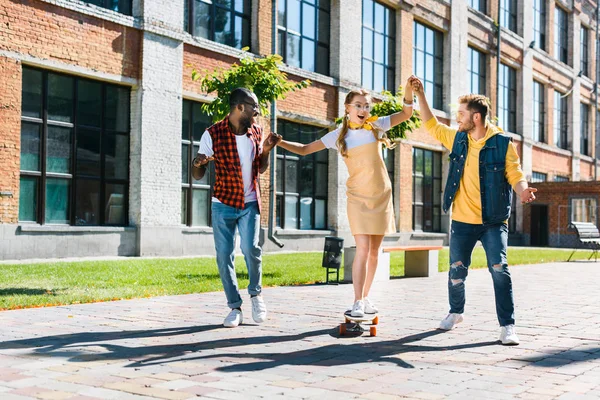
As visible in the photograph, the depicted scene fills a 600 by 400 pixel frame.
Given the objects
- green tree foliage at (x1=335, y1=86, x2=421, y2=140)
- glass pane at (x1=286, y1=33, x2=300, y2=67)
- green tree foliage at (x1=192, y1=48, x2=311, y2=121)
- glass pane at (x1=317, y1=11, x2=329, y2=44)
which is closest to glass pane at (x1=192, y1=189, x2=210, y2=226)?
green tree foliage at (x1=335, y1=86, x2=421, y2=140)

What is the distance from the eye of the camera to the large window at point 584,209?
35.4 metres

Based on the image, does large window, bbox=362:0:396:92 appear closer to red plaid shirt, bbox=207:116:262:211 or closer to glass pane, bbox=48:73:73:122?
glass pane, bbox=48:73:73:122

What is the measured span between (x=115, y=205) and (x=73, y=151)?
1.70 m

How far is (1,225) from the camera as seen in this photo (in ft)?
47.8

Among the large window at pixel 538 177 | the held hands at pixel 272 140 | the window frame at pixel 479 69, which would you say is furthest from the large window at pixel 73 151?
the large window at pixel 538 177

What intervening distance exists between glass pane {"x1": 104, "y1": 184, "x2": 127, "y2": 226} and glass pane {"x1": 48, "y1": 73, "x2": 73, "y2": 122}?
1.88 m

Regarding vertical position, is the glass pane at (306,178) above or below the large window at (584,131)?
below

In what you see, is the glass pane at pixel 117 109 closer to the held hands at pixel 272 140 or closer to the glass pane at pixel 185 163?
the glass pane at pixel 185 163

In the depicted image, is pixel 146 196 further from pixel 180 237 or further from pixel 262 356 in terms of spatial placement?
pixel 262 356

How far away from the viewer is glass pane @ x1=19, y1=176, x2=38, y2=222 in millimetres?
15234

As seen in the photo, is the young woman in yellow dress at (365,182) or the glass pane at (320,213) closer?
the young woman in yellow dress at (365,182)

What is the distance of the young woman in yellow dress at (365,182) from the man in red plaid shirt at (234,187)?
367 millimetres

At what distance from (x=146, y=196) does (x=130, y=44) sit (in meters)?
3.43

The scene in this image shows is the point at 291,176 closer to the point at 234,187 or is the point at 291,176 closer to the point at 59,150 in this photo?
the point at 59,150
